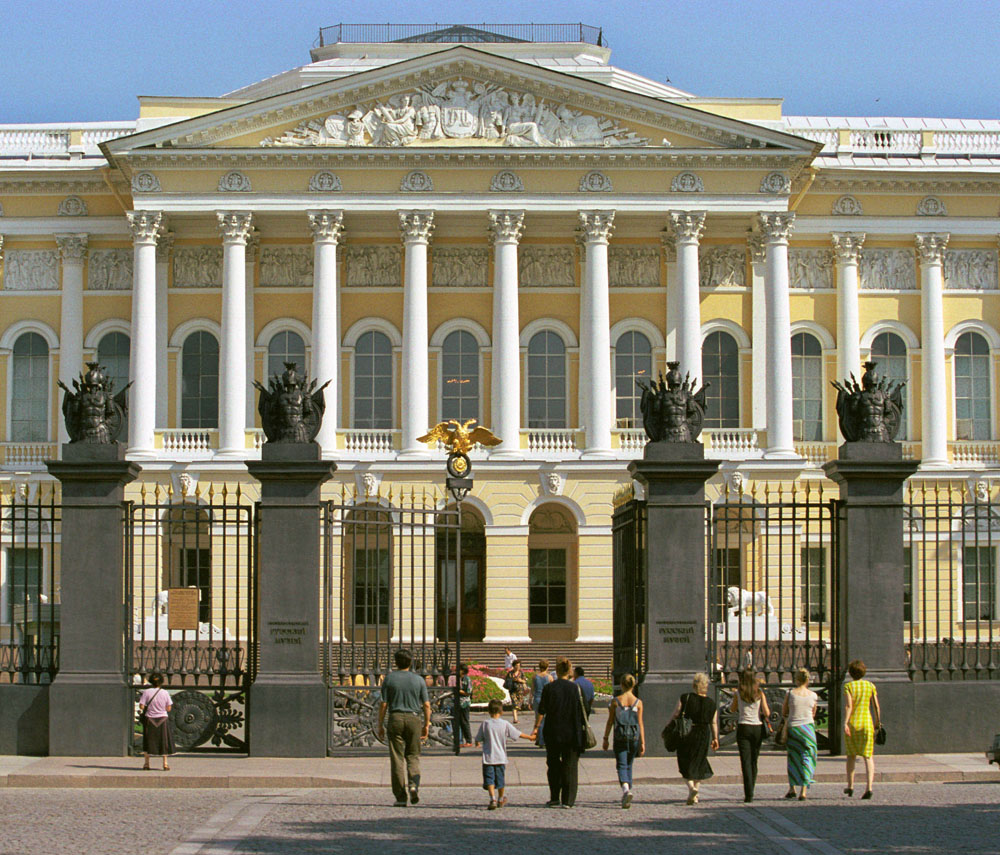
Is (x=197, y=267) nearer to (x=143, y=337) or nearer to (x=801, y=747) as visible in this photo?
(x=143, y=337)

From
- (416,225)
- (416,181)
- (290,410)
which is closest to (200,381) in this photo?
(416,225)

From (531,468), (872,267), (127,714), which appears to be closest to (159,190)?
(531,468)

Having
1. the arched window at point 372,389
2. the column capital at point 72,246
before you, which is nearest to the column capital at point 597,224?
the arched window at point 372,389

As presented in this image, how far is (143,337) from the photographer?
4656 centimetres

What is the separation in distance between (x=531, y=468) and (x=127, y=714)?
25.8m

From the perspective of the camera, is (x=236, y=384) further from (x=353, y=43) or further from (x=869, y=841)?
(x=869, y=841)

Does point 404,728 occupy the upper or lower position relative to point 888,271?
lower

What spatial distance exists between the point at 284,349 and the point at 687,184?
11861 millimetres

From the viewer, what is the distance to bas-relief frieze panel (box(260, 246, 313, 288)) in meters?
48.9

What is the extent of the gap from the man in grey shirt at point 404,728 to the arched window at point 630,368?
30997mm

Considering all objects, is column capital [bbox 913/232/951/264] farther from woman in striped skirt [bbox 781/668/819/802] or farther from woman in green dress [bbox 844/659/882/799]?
woman in striped skirt [bbox 781/668/819/802]

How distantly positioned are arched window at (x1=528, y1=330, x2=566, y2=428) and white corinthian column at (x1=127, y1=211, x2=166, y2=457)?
33.4 ft

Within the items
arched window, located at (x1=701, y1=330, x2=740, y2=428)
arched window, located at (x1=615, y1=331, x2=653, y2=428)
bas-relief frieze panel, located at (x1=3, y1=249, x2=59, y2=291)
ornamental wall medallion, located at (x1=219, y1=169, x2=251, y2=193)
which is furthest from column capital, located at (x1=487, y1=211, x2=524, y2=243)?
bas-relief frieze panel, located at (x1=3, y1=249, x2=59, y2=291)

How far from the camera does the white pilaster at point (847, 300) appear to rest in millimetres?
49406
